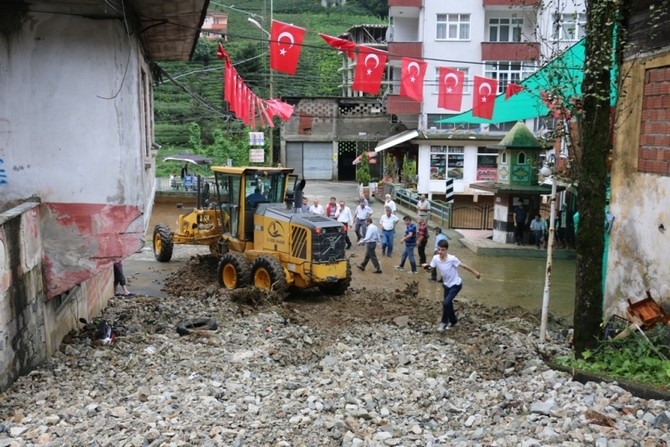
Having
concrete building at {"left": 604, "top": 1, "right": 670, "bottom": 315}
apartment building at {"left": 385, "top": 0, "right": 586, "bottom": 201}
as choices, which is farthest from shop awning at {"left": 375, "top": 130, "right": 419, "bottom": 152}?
concrete building at {"left": 604, "top": 1, "right": 670, "bottom": 315}

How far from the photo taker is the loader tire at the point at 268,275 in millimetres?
11484

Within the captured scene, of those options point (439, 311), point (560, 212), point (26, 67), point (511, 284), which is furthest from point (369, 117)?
point (26, 67)

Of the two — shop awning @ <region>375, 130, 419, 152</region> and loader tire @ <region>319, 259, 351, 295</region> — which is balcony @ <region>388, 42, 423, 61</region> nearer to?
shop awning @ <region>375, 130, 419, 152</region>

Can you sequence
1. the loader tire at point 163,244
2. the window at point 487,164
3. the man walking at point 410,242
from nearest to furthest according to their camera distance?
the man walking at point 410,242 → the loader tire at point 163,244 → the window at point 487,164

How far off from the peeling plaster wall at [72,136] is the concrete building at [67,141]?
0.01 meters

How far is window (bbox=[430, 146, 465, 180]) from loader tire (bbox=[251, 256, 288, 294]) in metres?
22.6

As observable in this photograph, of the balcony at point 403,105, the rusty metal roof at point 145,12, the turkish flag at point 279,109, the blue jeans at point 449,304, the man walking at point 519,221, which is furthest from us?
the balcony at point 403,105

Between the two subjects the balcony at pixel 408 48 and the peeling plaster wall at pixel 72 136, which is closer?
the peeling plaster wall at pixel 72 136

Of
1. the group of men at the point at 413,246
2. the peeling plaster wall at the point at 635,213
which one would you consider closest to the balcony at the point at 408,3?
the group of men at the point at 413,246

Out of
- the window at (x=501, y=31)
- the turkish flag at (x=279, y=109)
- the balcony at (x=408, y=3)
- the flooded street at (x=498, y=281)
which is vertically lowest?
the flooded street at (x=498, y=281)

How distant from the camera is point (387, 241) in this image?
17.5m

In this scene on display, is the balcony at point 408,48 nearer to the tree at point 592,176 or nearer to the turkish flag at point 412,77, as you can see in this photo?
the turkish flag at point 412,77

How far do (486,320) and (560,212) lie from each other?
10.7 metres

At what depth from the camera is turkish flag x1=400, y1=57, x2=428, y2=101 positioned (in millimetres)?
13875
